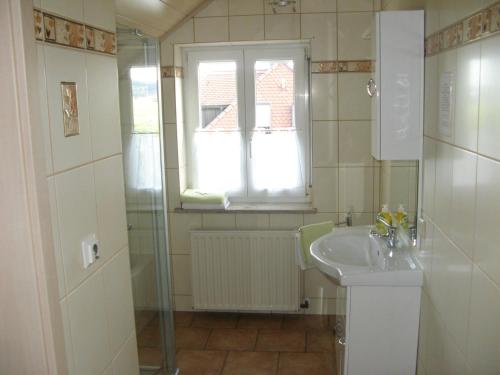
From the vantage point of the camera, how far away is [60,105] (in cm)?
152

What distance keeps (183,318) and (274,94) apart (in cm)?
173

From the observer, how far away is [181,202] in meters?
3.78

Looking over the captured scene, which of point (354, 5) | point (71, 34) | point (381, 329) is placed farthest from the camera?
point (354, 5)

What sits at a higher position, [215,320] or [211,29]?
[211,29]

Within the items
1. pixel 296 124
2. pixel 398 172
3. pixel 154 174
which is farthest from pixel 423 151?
pixel 296 124

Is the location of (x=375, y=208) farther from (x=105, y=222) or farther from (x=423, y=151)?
(x=105, y=222)

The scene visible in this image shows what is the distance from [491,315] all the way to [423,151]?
97 centimetres

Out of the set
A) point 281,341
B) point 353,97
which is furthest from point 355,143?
point 281,341

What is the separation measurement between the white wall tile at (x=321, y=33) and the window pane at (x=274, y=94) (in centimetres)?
25

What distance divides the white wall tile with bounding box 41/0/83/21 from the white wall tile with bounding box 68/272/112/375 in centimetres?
81

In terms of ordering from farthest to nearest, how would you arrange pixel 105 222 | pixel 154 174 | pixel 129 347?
pixel 154 174
pixel 129 347
pixel 105 222

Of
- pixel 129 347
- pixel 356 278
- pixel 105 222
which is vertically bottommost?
pixel 129 347

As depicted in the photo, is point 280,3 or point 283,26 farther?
point 283,26

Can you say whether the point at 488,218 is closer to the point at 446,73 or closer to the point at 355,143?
the point at 446,73
